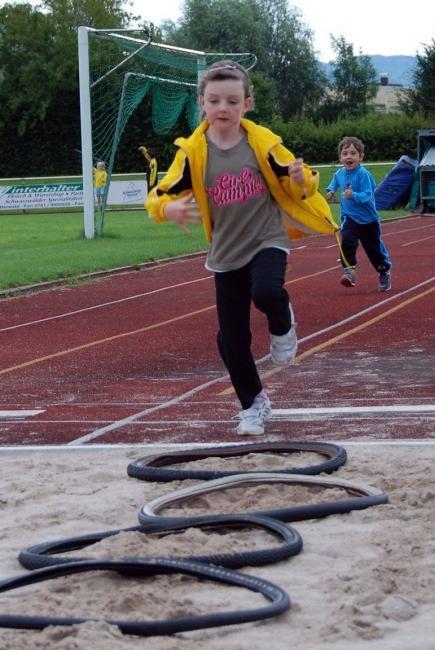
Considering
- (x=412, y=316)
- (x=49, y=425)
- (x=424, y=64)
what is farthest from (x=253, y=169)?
(x=424, y=64)

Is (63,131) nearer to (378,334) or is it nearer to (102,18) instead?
(102,18)

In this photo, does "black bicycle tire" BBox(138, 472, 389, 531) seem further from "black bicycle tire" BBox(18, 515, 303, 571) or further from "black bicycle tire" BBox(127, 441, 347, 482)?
"black bicycle tire" BBox(127, 441, 347, 482)

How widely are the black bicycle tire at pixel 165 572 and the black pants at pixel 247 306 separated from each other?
2.45 m

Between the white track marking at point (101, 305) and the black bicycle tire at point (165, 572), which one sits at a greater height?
the black bicycle tire at point (165, 572)

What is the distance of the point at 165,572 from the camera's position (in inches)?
167

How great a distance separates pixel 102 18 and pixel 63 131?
53.4ft

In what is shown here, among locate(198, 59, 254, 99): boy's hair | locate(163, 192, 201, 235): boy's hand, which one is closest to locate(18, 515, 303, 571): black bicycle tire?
locate(163, 192, 201, 235): boy's hand

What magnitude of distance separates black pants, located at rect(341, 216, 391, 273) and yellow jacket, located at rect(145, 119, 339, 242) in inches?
366

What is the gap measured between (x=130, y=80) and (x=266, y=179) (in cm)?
2341

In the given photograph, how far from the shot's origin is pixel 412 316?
13258 millimetres

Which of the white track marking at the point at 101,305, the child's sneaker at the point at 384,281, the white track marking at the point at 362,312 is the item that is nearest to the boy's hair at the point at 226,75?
the white track marking at the point at 362,312

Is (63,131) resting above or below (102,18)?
below

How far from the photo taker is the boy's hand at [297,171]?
6.39m

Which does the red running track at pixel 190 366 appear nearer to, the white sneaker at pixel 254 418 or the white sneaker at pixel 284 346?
the white sneaker at pixel 254 418
